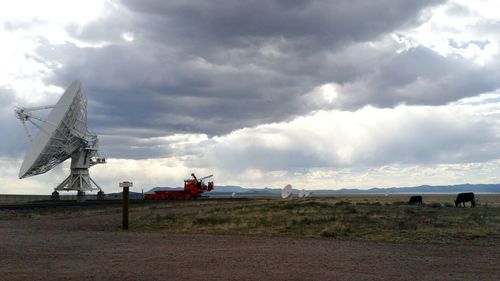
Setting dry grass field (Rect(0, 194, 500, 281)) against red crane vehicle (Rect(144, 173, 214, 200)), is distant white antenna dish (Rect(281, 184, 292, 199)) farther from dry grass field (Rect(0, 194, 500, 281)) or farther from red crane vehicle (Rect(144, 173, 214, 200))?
dry grass field (Rect(0, 194, 500, 281))

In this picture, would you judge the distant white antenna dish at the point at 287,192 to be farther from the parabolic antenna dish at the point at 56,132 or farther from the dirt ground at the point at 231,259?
the dirt ground at the point at 231,259

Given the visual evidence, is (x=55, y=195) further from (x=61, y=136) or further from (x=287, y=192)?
(x=287, y=192)

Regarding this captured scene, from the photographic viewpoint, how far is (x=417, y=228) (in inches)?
981

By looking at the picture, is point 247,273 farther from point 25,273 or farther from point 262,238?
point 262,238

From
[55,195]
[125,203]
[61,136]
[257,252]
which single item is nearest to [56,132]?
[61,136]

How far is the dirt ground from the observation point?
12492 mm

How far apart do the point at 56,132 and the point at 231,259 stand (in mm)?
50998

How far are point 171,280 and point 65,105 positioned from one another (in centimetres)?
5312

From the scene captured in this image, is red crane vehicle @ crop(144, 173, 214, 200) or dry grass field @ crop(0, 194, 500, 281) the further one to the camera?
red crane vehicle @ crop(144, 173, 214, 200)

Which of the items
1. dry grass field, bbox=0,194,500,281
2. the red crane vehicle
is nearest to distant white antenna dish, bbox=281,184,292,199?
the red crane vehicle

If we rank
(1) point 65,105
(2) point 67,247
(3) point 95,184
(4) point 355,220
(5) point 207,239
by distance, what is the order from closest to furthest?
(2) point 67,247 < (5) point 207,239 < (4) point 355,220 < (1) point 65,105 < (3) point 95,184

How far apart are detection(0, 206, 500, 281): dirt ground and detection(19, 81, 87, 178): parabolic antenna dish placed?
40.6m

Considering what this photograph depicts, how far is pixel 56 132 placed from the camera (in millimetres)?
60938

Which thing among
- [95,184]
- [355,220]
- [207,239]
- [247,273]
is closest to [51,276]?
[247,273]
